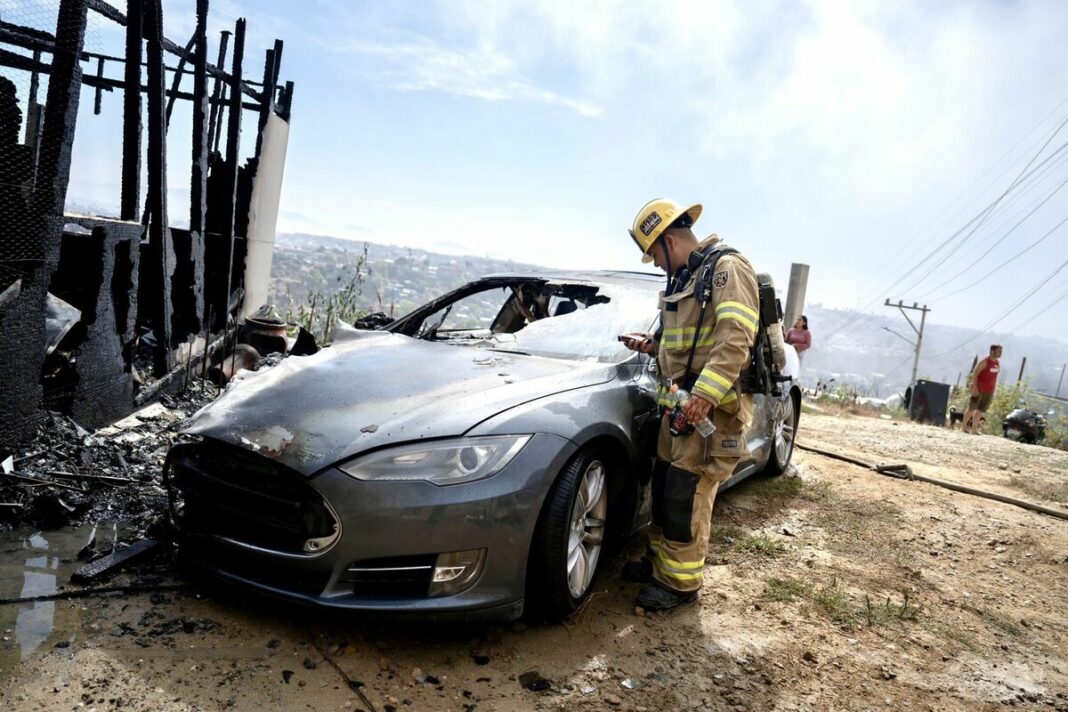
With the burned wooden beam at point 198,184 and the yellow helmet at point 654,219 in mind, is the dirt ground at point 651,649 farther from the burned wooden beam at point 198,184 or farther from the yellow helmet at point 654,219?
the burned wooden beam at point 198,184

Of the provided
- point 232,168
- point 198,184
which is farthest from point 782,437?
point 232,168

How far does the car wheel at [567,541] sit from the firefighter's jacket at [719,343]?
566mm

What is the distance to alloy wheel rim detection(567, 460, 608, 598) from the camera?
290cm

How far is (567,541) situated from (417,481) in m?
0.65

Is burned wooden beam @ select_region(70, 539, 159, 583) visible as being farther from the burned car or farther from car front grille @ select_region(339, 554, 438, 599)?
car front grille @ select_region(339, 554, 438, 599)

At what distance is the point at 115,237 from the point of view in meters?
5.05

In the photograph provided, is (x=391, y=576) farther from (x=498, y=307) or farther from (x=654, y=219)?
(x=498, y=307)

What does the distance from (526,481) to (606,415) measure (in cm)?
61

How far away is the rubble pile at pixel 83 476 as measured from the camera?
11.4ft

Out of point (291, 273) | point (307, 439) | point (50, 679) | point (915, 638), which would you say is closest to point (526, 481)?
point (307, 439)

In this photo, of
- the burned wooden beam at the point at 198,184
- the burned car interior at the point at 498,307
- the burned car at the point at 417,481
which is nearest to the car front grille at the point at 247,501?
the burned car at the point at 417,481

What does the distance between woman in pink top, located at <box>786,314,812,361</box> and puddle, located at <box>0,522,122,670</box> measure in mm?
10417

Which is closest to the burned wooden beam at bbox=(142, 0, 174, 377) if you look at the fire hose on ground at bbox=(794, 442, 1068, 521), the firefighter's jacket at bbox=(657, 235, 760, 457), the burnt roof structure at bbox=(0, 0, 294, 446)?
the burnt roof structure at bbox=(0, 0, 294, 446)

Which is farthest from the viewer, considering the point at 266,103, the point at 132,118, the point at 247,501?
the point at 266,103
